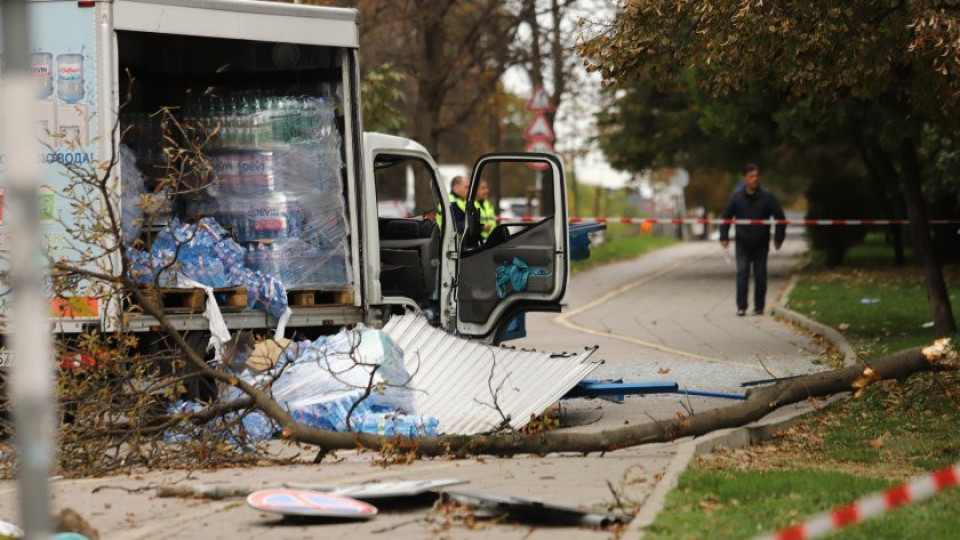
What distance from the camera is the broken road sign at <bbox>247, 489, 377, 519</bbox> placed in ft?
23.4

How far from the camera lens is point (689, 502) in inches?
285

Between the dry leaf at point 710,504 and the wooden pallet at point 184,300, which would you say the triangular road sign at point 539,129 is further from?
the dry leaf at point 710,504

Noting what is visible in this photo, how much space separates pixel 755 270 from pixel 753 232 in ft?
2.09

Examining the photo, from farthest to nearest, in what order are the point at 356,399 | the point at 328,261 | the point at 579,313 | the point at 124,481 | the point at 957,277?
the point at 957,277
the point at 579,313
the point at 328,261
the point at 356,399
the point at 124,481

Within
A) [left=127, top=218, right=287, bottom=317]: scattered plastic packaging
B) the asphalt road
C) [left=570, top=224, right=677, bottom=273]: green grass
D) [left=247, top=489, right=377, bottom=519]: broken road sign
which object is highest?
[left=127, top=218, right=287, bottom=317]: scattered plastic packaging

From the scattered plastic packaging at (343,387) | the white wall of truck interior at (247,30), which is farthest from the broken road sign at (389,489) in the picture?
the white wall of truck interior at (247,30)

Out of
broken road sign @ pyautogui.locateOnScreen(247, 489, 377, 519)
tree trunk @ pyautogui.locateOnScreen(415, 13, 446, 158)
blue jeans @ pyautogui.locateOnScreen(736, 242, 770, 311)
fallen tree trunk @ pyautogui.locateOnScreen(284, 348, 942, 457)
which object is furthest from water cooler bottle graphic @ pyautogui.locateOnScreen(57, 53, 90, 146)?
tree trunk @ pyautogui.locateOnScreen(415, 13, 446, 158)

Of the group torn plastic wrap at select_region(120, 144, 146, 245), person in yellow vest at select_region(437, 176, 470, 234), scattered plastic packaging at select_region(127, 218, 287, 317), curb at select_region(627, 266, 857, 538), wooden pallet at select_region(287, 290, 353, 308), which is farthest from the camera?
person in yellow vest at select_region(437, 176, 470, 234)

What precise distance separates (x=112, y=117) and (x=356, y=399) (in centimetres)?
265

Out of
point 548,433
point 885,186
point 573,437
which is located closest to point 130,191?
point 548,433

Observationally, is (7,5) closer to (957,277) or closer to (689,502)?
(689,502)

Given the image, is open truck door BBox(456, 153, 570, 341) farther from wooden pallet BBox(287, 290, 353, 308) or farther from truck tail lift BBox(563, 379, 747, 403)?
truck tail lift BBox(563, 379, 747, 403)

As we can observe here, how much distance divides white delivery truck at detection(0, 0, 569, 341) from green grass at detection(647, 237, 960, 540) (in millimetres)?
3019

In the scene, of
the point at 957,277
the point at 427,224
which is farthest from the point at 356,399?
the point at 957,277
